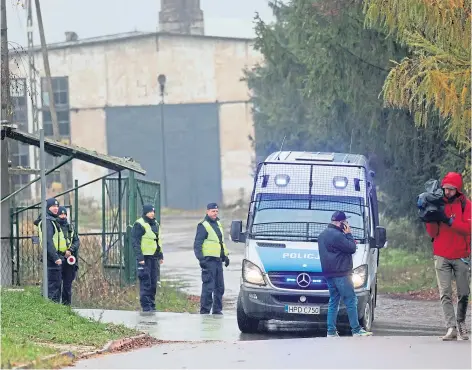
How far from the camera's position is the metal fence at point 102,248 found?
66.3 ft

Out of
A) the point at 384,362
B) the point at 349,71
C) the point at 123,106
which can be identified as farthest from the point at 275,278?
the point at 123,106

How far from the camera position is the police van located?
15055mm

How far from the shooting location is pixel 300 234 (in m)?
15.7

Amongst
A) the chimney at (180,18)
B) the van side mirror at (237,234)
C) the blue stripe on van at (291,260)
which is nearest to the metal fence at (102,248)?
the van side mirror at (237,234)

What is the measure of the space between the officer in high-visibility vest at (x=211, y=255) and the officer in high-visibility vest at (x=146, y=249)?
69cm

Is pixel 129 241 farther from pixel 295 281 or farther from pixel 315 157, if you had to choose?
pixel 295 281

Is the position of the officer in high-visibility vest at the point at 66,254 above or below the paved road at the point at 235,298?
above

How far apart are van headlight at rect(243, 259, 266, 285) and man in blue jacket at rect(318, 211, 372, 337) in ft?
4.38

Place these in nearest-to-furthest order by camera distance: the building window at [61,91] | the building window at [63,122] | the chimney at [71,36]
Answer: the building window at [63,122], the building window at [61,91], the chimney at [71,36]

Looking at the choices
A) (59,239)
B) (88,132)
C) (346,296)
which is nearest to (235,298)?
(59,239)

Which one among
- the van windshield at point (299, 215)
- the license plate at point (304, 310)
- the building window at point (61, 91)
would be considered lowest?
the license plate at point (304, 310)

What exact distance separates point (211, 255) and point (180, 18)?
5249cm

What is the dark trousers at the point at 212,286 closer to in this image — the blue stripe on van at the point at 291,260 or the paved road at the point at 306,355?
the blue stripe on van at the point at 291,260

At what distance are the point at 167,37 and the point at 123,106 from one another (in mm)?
4568
